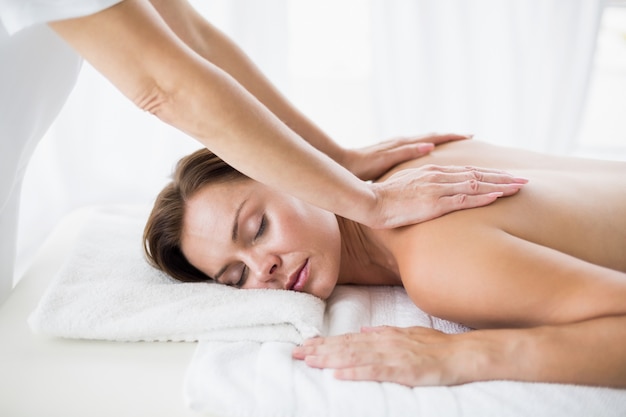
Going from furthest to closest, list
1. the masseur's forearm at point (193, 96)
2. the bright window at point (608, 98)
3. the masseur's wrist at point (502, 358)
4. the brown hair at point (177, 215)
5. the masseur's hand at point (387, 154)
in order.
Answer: the bright window at point (608, 98), the masseur's hand at point (387, 154), the brown hair at point (177, 215), the masseur's wrist at point (502, 358), the masseur's forearm at point (193, 96)

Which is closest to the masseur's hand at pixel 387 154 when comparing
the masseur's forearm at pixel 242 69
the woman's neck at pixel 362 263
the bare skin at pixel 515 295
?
the masseur's forearm at pixel 242 69

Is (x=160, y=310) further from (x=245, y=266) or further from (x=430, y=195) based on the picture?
(x=430, y=195)

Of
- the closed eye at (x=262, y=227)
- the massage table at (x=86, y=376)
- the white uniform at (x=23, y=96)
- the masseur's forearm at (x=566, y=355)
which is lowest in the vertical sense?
the massage table at (x=86, y=376)

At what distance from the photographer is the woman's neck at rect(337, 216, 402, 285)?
1769mm

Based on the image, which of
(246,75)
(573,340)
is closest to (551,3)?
(246,75)

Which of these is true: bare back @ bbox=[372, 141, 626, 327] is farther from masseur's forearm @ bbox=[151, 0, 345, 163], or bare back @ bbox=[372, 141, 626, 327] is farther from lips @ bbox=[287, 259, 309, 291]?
masseur's forearm @ bbox=[151, 0, 345, 163]

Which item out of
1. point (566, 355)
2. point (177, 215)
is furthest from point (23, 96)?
point (566, 355)

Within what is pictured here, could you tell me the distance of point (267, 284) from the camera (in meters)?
1.62

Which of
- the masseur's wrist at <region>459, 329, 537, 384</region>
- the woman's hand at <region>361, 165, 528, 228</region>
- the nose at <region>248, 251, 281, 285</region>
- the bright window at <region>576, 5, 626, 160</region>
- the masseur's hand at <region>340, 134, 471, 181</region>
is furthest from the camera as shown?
the bright window at <region>576, 5, 626, 160</region>

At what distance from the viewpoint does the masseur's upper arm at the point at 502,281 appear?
51.0 inches

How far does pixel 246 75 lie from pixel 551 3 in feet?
5.30

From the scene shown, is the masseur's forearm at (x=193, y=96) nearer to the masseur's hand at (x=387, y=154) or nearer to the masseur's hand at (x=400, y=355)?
the masseur's hand at (x=400, y=355)

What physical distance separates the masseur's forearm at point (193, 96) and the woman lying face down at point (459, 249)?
0.26 metres

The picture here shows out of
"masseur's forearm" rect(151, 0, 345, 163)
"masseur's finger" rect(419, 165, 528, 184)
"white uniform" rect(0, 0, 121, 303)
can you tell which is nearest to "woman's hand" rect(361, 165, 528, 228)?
"masseur's finger" rect(419, 165, 528, 184)
